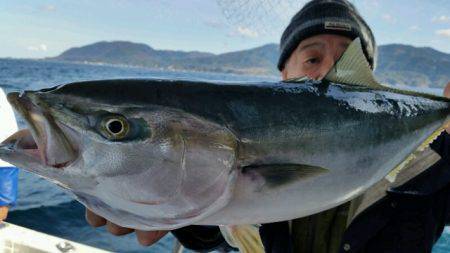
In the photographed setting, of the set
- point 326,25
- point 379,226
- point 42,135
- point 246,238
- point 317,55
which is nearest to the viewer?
point 42,135

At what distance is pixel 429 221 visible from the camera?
299 cm

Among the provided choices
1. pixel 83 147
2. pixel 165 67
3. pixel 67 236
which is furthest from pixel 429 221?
pixel 165 67

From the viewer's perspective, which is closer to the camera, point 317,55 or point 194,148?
point 194,148

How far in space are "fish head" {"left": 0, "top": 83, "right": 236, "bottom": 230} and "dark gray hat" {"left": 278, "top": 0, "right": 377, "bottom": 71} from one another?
2774 mm

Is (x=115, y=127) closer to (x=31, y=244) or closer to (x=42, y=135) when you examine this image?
(x=42, y=135)

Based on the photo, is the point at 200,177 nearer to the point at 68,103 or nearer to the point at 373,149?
the point at 68,103

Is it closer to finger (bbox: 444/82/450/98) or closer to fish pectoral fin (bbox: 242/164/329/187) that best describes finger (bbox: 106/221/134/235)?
fish pectoral fin (bbox: 242/164/329/187)

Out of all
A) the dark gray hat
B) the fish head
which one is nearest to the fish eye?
the fish head

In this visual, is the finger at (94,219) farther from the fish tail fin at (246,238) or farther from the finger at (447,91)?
the finger at (447,91)

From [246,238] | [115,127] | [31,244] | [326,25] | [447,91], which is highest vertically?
[326,25]

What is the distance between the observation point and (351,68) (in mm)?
2092

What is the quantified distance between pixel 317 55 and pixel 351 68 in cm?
184

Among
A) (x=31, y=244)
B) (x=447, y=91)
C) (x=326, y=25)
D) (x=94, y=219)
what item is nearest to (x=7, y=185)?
(x=31, y=244)

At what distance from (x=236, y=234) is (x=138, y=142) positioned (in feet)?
2.34
